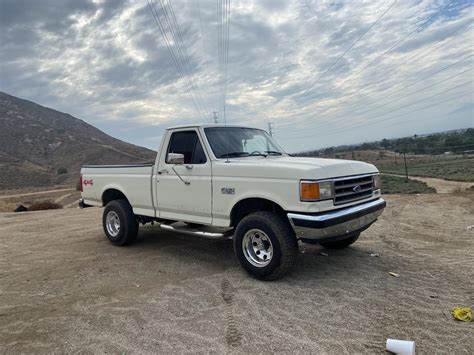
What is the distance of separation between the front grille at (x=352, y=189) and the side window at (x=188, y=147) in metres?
2.00

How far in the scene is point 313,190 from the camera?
4.27m

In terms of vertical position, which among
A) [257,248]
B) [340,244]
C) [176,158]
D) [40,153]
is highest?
[40,153]

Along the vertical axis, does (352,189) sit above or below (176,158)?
below

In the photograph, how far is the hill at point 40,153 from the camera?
56.2 meters

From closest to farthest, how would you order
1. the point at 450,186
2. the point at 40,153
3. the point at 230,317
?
the point at 230,317 < the point at 450,186 < the point at 40,153

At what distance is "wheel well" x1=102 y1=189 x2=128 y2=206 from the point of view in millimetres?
7328

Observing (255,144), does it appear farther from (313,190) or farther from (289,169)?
(313,190)

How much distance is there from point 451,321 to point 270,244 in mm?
2061

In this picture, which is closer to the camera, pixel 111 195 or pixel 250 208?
pixel 250 208

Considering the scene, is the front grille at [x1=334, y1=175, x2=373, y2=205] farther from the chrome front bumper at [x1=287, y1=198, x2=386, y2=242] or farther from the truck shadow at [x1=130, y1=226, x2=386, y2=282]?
the truck shadow at [x1=130, y1=226, x2=386, y2=282]

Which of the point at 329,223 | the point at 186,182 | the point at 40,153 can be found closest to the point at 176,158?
the point at 186,182

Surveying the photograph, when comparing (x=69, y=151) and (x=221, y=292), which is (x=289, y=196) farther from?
(x=69, y=151)

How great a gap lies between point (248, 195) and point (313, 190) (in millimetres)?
919

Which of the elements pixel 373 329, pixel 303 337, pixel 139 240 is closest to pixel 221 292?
pixel 303 337
